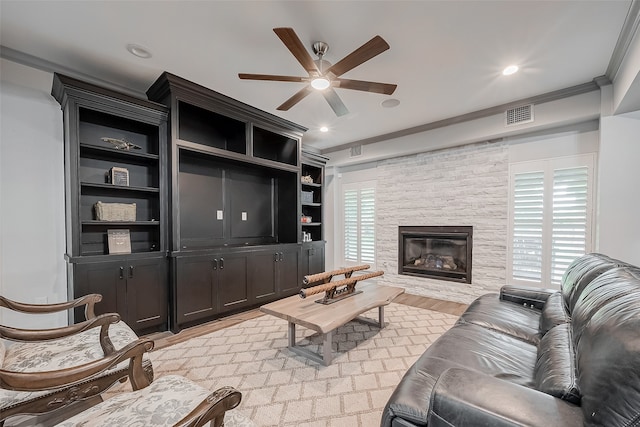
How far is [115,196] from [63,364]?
6.45 feet

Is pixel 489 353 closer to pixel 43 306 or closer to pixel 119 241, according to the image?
pixel 43 306

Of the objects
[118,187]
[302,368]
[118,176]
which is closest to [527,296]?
[302,368]

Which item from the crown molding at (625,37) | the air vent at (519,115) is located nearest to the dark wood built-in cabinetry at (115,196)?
the crown molding at (625,37)

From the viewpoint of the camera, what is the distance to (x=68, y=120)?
2371 mm

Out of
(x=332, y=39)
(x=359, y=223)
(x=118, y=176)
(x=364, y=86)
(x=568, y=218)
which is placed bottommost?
(x=359, y=223)

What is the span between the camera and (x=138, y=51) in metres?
2.36

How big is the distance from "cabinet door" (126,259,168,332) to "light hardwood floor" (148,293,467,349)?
19cm

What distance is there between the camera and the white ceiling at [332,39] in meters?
1.89

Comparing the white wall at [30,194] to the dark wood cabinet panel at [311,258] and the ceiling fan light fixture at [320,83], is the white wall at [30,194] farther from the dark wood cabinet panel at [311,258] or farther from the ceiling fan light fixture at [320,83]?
the dark wood cabinet panel at [311,258]

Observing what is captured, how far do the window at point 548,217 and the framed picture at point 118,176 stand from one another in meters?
4.68

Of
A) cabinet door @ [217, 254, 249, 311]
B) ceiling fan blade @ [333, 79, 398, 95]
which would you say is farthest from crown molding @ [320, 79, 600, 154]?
cabinet door @ [217, 254, 249, 311]

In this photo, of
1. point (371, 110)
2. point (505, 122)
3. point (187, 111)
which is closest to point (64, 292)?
point (187, 111)

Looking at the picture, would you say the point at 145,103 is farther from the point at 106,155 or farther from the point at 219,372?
the point at 219,372

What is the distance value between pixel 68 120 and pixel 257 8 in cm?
197
